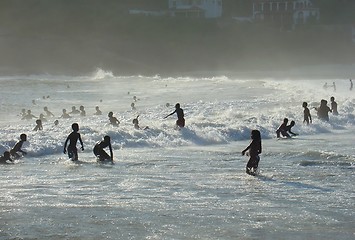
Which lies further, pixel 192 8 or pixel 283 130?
pixel 192 8

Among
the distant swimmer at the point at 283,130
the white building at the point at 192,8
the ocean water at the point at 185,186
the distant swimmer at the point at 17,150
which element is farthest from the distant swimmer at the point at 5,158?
the white building at the point at 192,8

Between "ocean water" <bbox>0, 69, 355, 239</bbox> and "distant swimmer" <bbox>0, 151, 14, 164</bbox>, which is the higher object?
"distant swimmer" <bbox>0, 151, 14, 164</bbox>

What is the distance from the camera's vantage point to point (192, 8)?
114 meters

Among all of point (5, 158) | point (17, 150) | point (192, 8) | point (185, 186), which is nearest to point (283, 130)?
point (17, 150)

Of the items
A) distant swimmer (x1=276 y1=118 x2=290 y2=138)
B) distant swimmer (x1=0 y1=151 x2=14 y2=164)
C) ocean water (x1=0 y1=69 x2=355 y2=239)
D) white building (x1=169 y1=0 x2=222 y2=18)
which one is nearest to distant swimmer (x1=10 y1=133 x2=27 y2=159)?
ocean water (x1=0 y1=69 x2=355 y2=239)

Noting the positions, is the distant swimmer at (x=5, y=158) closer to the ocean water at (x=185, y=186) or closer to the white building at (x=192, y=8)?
the ocean water at (x=185, y=186)

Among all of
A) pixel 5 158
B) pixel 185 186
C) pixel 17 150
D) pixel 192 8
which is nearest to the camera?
pixel 185 186

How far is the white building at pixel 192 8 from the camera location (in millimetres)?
114000

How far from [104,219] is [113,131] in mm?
11331

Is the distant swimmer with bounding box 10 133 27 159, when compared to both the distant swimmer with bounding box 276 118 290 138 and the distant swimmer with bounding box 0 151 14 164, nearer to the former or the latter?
the distant swimmer with bounding box 0 151 14 164

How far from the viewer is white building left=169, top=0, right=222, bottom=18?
114 m

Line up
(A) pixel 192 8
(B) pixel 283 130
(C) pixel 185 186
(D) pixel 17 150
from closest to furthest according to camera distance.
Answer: (C) pixel 185 186 → (D) pixel 17 150 → (B) pixel 283 130 → (A) pixel 192 8

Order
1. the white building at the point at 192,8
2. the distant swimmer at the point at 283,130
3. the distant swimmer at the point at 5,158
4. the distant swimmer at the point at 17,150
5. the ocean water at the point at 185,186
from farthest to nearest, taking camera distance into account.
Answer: the white building at the point at 192,8
the distant swimmer at the point at 283,130
the distant swimmer at the point at 17,150
the distant swimmer at the point at 5,158
the ocean water at the point at 185,186

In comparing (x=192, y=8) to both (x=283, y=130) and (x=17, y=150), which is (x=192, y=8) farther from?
(x=17, y=150)
